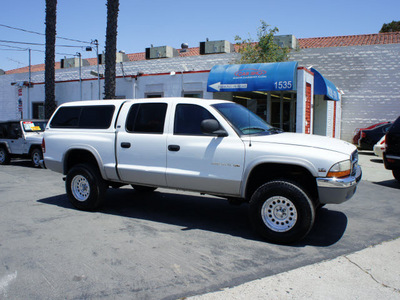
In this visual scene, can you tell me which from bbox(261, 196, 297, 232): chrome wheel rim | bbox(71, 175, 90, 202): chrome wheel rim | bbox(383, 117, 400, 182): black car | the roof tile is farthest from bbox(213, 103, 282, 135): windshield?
the roof tile

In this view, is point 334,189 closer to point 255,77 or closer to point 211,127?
point 211,127

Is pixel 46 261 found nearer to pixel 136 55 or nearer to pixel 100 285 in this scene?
pixel 100 285

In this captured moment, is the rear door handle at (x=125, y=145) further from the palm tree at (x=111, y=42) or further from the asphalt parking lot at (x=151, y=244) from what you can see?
the palm tree at (x=111, y=42)

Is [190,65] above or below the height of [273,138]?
above

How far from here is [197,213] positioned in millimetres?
6586

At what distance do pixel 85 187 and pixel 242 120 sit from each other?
3.14 meters

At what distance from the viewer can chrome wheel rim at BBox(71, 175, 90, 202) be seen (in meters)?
6.69

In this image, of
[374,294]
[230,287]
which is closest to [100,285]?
[230,287]

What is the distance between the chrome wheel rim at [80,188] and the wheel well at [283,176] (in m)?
3.05

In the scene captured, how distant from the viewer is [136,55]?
127ft

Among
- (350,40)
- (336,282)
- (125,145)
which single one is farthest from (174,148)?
(350,40)

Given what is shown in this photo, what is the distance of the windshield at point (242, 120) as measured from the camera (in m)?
5.49

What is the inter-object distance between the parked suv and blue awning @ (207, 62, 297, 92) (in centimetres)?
712

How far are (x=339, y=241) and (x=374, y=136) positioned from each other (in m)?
14.3
